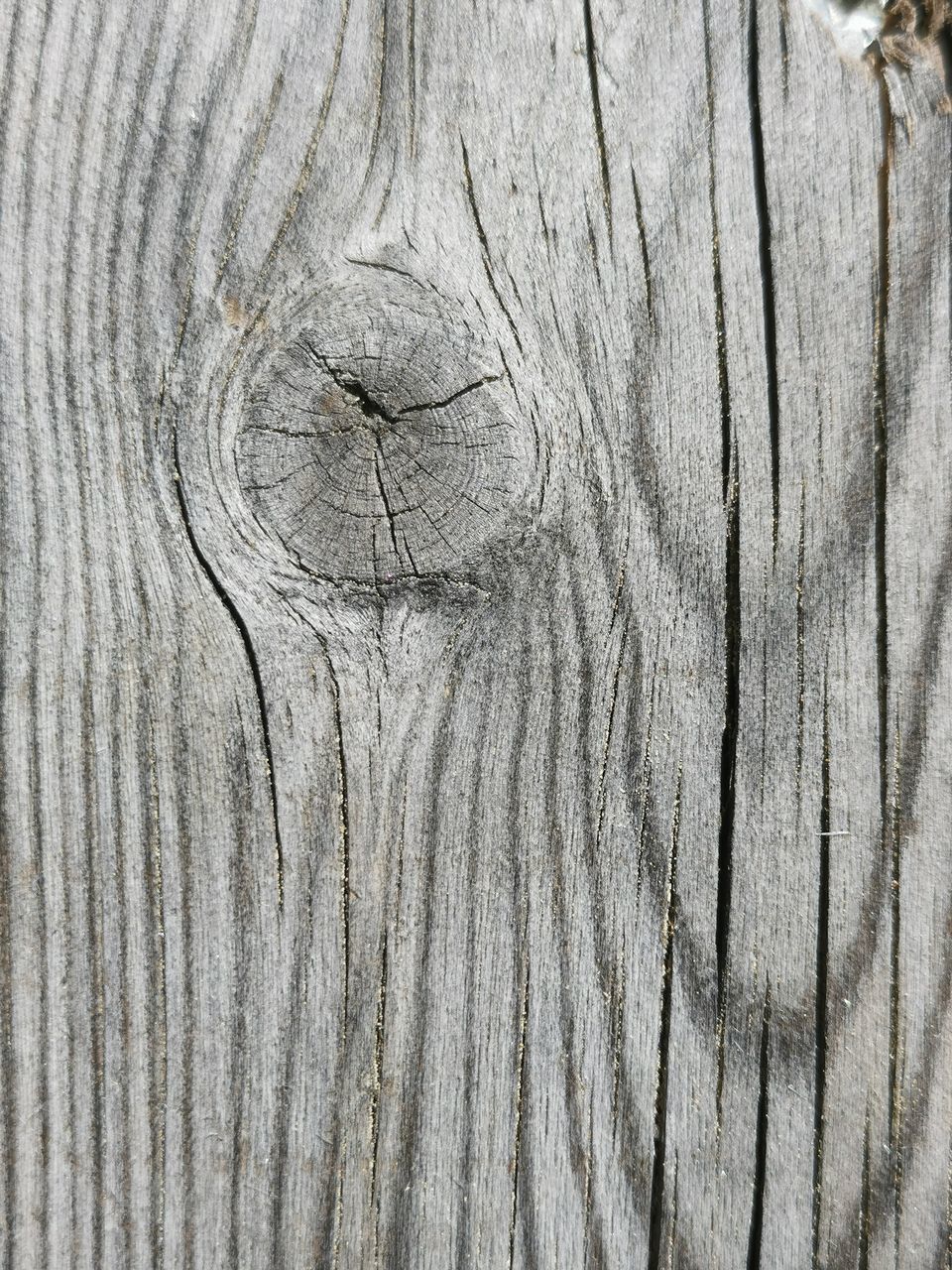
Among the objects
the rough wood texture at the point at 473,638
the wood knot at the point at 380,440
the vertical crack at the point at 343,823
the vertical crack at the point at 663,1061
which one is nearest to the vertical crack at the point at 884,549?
the rough wood texture at the point at 473,638

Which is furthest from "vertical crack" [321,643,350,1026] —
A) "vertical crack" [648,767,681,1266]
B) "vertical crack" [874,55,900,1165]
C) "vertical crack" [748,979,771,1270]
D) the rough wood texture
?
"vertical crack" [874,55,900,1165]

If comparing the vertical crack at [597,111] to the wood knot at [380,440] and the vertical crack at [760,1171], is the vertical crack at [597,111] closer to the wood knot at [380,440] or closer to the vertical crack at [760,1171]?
the wood knot at [380,440]

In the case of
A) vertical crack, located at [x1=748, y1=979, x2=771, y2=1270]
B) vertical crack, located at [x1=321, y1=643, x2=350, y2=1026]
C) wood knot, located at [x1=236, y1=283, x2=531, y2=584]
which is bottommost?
vertical crack, located at [x1=748, y1=979, x2=771, y2=1270]

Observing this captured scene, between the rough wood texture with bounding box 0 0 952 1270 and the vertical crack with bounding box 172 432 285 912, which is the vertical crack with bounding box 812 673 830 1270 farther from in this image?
the vertical crack with bounding box 172 432 285 912

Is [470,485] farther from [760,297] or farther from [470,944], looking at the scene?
[470,944]

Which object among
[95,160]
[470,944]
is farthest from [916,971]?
[95,160]

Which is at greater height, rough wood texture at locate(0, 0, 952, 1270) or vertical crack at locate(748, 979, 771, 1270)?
rough wood texture at locate(0, 0, 952, 1270)

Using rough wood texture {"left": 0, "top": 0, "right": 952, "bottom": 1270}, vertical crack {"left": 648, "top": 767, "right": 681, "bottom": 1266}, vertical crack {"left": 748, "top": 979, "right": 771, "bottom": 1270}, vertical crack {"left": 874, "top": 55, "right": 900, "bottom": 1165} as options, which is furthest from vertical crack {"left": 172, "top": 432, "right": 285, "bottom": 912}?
vertical crack {"left": 874, "top": 55, "right": 900, "bottom": 1165}
